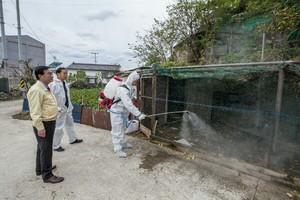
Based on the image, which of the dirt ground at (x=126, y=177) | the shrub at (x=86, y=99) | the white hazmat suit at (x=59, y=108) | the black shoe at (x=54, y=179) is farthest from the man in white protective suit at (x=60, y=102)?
the shrub at (x=86, y=99)

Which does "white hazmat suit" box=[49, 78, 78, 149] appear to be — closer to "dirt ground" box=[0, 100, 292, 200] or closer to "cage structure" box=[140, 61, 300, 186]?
"dirt ground" box=[0, 100, 292, 200]

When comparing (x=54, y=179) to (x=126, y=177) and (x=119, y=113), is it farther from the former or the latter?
(x=119, y=113)

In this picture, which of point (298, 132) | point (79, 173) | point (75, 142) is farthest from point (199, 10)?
point (79, 173)

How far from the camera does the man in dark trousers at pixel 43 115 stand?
2.36 meters

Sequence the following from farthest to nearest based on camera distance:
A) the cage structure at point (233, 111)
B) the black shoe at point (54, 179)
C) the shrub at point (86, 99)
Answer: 1. the shrub at point (86, 99)
2. the cage structure at point (233, 111)
3. the black shoe at point (54, 179)

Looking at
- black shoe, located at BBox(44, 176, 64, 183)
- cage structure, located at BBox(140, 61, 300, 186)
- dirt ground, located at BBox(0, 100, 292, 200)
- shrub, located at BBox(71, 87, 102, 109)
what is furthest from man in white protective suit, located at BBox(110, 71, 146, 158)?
shrub, located at BBox(71, 87, 102, 109)

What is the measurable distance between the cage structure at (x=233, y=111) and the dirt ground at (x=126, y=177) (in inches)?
16.2

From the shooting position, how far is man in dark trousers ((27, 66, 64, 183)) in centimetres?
236

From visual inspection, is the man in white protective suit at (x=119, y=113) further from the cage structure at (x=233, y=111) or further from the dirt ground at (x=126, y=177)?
the cage structure at (x=233, y=111)

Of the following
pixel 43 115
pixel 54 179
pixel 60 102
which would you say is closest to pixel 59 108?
pixel 60 102

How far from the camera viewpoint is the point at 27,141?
4.31 metres

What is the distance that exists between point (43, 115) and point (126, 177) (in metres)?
1.49

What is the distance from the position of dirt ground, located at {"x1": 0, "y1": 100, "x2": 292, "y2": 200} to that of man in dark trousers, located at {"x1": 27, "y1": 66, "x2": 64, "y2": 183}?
262 millimetres

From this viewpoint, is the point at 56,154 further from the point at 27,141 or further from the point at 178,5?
the point at 178,5
